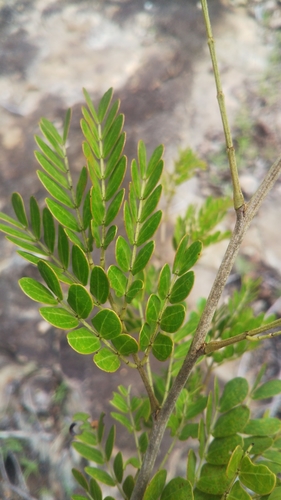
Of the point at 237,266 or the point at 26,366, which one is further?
the point at 237,266

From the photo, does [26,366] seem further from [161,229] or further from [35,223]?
[35,223]

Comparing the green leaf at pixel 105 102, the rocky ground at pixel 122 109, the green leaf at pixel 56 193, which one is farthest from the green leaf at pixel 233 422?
the rocky ground at pixel 122 109

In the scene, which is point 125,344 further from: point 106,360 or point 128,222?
point 128,222

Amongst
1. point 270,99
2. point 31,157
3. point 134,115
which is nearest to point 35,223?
point 31,157

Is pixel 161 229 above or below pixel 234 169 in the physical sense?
above

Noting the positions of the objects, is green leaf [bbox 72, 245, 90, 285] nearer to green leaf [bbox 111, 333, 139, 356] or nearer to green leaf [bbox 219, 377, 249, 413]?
green leaf [bbox 111, 333, 139, 356]

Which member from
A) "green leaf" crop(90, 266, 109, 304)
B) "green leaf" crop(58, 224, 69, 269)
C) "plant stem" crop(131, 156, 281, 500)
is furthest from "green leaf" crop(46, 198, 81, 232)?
"plant stem" crop(131, 156, 281, 500)
